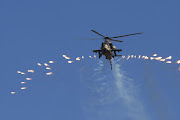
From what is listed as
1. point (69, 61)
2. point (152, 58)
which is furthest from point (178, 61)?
point (69, 61)

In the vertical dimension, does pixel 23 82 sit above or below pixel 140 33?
below

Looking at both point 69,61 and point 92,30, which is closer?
point 92,30

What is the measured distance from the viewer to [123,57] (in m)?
125

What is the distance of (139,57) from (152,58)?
109 inches

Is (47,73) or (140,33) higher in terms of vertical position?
(140,33)

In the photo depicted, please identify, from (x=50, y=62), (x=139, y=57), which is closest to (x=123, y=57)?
(x=139, y=57)

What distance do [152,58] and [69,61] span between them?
19.0 metres

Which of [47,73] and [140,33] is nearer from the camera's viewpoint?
[140,33]

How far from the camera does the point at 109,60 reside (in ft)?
396

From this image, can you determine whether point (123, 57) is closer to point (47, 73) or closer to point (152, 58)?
point (152, 58)

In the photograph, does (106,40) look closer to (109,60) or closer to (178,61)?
(109,60)

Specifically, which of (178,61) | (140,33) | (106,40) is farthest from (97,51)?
(178,61)

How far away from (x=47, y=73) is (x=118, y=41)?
1818 cm

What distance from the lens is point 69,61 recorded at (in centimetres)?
12706
